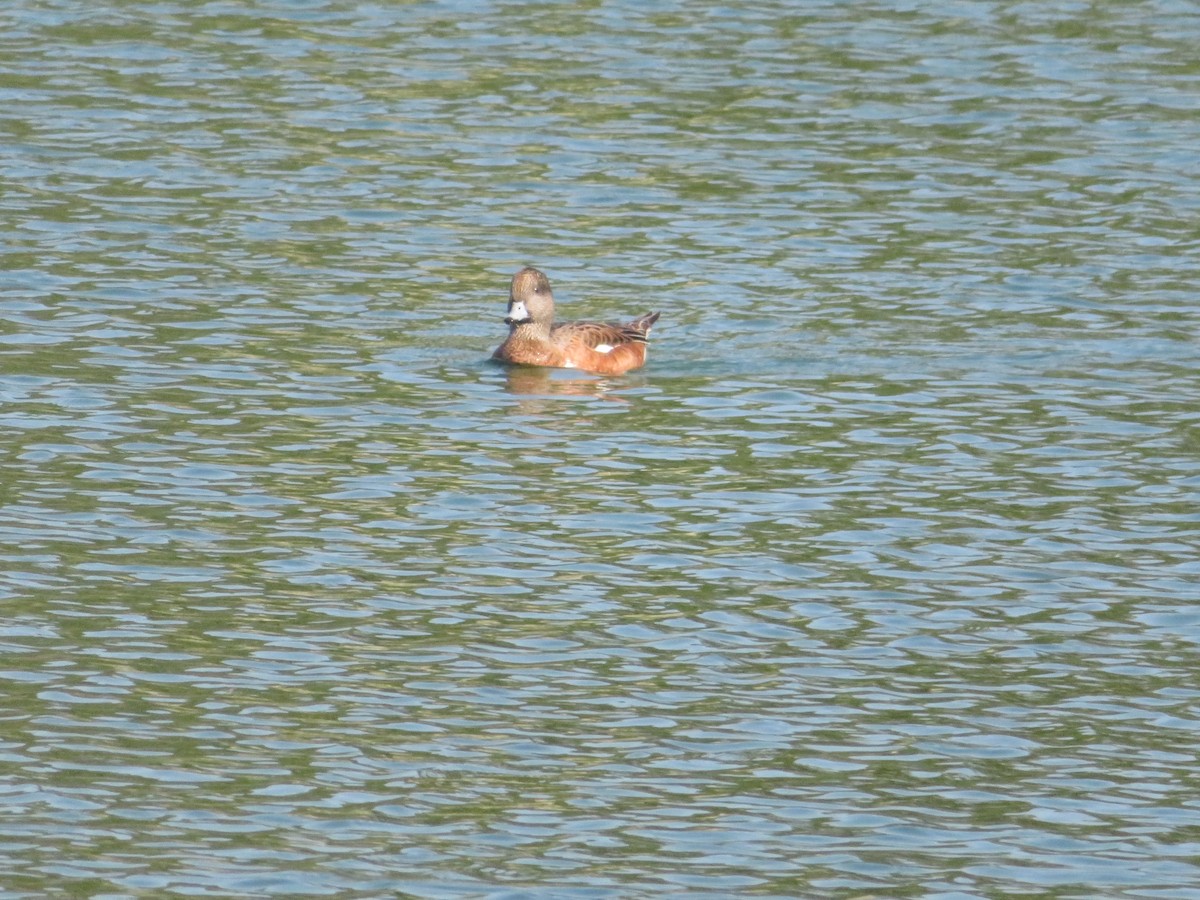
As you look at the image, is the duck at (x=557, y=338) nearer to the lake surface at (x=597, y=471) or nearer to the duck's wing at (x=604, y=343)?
the duck's wing at (x=604, y=343)

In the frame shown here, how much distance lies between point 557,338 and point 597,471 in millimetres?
3529

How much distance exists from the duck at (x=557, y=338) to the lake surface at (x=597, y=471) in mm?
239

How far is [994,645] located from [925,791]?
2.08m

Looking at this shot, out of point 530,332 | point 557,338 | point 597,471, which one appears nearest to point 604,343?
point 557,338

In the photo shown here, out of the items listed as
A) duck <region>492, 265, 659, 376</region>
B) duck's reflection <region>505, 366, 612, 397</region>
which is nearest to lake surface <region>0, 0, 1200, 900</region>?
duck's reflection <region>505, 366, 612, 397</region>

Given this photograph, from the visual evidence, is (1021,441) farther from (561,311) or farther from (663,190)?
(663,190)

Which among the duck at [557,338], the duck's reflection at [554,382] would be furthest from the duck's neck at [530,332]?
the duck's reflection at [554,382]

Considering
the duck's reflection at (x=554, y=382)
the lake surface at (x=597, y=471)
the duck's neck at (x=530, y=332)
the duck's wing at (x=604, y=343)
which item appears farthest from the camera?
the duck's neck at (x=530, y=332)

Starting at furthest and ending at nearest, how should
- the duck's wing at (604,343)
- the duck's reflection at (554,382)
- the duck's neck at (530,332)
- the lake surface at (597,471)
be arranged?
the duck's neck at (530,332)
the duck's wing at (604,343)
the duck's reflection at (554,382)
the lake surface at (597,471)

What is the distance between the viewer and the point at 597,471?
16234mm

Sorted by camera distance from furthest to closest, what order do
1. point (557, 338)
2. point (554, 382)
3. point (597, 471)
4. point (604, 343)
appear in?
point (557, 338), point (554, 382), point (604, 343), point (597, 471)

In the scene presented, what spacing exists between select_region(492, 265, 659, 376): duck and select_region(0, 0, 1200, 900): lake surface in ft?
0.78

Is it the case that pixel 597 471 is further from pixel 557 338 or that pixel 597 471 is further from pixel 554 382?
pixel 557 338

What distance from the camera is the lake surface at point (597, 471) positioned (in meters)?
10.6
